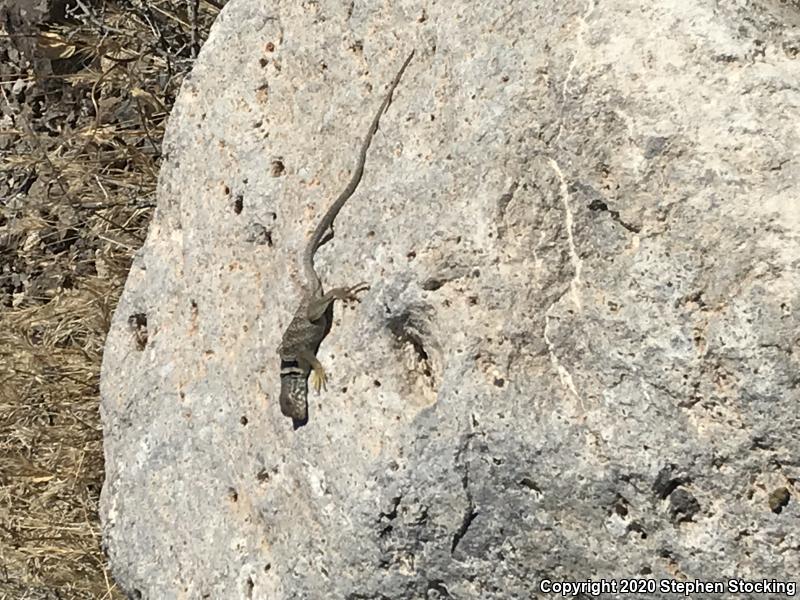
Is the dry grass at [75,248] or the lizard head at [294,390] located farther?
the dry grass at [75,248]

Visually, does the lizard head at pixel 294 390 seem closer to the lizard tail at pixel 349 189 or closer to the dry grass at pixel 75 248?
the lizard tail at pixel 349 189

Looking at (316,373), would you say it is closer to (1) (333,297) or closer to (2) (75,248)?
(1) (333,297)

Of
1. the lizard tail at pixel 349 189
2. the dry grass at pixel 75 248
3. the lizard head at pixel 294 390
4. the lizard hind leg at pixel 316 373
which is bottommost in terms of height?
the dry grass at pixel 75 248

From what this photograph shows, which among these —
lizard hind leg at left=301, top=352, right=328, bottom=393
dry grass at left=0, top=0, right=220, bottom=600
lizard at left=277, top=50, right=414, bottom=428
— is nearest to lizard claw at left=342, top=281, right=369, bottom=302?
lizard at left=277, top=50, right=414, bottom=428

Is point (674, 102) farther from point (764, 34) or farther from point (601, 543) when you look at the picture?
point (601, 543)

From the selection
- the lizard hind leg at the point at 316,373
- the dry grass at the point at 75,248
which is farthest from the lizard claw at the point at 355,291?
the dry grass at the point at 75,248

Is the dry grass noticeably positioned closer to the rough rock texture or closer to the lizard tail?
Result: the rough rock texture

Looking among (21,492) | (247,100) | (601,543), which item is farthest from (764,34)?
(21,492)

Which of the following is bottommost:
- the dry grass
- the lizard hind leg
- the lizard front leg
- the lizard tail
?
the dry grass
